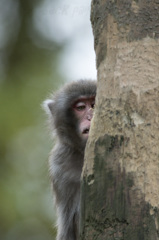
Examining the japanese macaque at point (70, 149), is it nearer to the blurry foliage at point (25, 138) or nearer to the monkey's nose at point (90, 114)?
the monkey's nose at point (90, 114)

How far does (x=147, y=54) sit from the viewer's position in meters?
3.81

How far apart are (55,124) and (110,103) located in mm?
3601

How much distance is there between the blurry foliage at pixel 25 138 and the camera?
1509 cm

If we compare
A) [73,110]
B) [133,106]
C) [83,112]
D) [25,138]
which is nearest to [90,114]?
[83,112]

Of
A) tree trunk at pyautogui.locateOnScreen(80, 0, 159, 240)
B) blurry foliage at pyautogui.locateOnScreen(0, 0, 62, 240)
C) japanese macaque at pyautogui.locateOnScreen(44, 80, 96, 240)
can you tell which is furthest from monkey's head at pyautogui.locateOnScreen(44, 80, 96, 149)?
blurry foliage at pyautogui.locateOnScreen(0, 0, 62, 240)

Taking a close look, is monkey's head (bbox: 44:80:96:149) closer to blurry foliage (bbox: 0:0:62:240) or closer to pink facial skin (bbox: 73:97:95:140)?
pink facial skin (bbox: 73:97:95:140)

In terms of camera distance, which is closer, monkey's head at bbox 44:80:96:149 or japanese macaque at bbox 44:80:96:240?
japanese macaque at bbox 44:80:96:240

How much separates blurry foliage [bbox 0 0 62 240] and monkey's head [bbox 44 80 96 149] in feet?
24.3

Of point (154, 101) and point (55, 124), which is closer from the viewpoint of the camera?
point (154, 101)

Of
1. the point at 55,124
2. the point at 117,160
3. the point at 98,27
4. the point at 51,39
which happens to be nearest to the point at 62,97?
the point at 55,124

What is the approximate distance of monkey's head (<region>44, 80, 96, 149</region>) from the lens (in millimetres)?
6805

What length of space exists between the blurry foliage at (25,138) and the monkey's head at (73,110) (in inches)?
292

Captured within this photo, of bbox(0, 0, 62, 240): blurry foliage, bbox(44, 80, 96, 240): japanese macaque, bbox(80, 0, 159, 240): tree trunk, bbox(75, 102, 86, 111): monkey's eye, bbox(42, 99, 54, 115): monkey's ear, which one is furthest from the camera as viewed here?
bbox(0, 0, 62, 240): blurry foliage

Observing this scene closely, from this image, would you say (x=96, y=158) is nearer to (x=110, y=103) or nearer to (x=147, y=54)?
(x=110, y=103)
